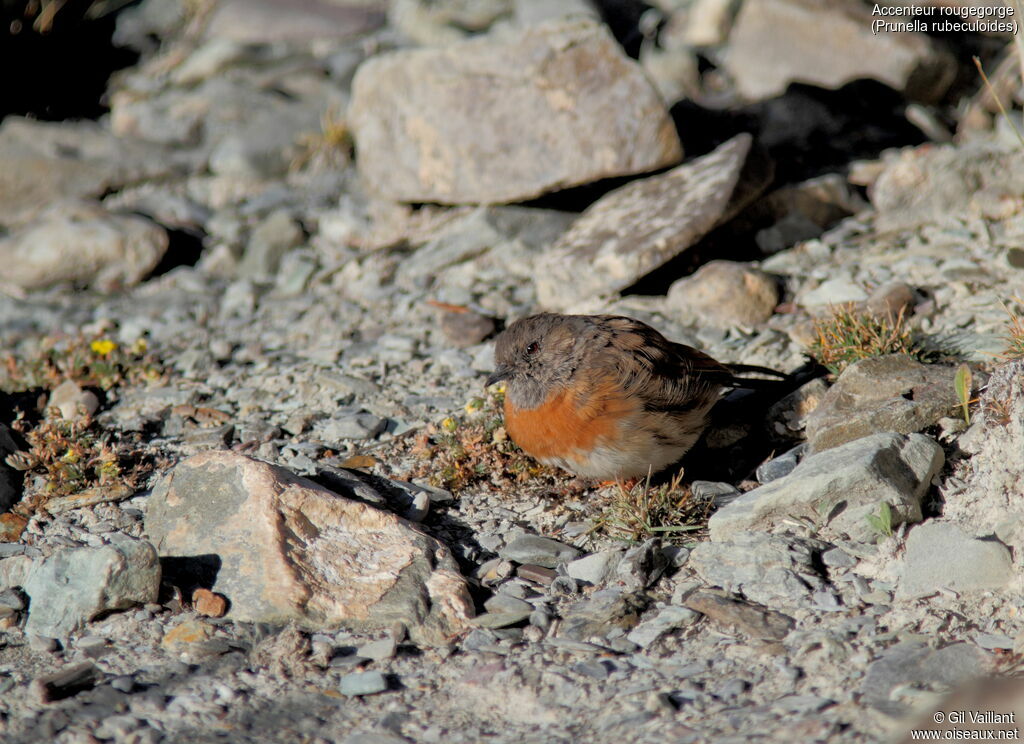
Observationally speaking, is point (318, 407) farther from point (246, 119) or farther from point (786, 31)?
point (786, 31)

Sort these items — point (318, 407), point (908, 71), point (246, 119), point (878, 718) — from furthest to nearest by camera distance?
1. point (246, 119)
2. point (908, 71)
3. point (318, 407)
4. point (878, 718)

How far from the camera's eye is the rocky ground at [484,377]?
12.7 ft

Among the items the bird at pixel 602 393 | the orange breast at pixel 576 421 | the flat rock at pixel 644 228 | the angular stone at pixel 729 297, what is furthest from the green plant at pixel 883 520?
the flat rock at pixel 644 228

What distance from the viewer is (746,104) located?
9070mm

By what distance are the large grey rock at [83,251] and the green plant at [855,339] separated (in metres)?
5.34

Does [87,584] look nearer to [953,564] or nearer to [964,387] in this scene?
[953,564]

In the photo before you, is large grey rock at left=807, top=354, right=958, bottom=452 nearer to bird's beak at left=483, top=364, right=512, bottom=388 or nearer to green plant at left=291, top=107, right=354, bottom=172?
bird's beak at left=483, top=364, right=512, bottom=388

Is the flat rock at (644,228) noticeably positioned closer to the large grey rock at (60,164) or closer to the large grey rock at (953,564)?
the large grey rock at (953,564)

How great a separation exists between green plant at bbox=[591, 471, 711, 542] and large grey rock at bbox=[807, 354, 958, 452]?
0.73 metres

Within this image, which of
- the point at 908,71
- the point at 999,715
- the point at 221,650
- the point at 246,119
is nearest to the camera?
the point at 999,715

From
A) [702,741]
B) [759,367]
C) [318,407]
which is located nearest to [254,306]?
[318,407]

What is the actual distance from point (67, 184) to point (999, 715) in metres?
8.59

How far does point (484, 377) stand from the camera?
21.0ft

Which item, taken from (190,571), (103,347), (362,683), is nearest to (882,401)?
(362,683)
